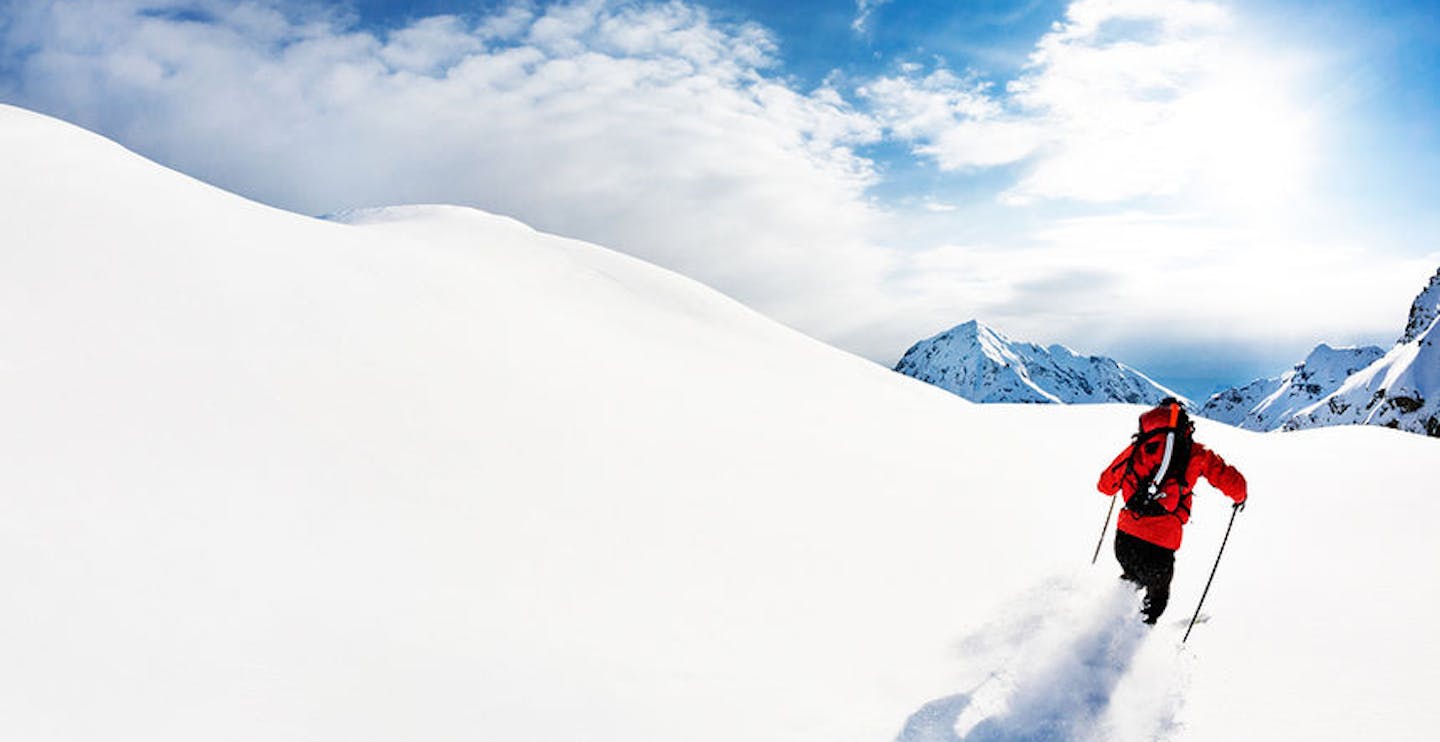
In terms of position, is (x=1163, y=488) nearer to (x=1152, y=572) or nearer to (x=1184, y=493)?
(x=1184, y=493)

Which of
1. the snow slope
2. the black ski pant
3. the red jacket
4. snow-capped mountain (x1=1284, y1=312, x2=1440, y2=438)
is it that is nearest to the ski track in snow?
the snow slope

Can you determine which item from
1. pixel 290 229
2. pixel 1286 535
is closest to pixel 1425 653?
pixel 1286 535

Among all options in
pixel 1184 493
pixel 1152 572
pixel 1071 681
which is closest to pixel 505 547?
pixel 1071 681

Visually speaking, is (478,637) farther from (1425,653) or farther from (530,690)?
(1425,653)

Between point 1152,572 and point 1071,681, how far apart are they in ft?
6.41

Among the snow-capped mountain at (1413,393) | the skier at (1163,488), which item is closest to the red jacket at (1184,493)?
the skier at (1163,488)

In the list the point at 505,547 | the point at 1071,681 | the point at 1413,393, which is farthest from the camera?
the point at 1413,393

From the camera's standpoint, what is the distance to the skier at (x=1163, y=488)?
22.2 feet

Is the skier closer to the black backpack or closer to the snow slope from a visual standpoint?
the black backpack

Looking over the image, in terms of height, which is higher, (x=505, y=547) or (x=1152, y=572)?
(x=1152, y=572)

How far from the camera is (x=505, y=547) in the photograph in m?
7.46

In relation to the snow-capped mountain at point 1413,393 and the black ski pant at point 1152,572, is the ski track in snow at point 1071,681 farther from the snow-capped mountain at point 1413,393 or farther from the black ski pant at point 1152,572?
the snow-capped mountain at point 1413,393

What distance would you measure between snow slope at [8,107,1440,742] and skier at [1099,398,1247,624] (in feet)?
1.60

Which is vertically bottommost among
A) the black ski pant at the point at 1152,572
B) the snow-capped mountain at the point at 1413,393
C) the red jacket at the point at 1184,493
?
the black ski pant at the point at 1152,572
